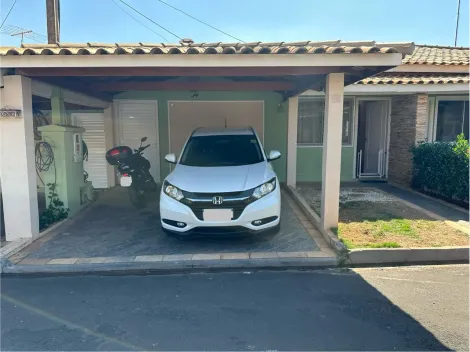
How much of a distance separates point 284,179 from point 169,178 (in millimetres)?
5405

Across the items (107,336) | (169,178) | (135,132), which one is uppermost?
(135,132)

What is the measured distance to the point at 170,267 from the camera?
4504 mm

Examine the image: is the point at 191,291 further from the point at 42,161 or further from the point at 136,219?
the point at 42,161

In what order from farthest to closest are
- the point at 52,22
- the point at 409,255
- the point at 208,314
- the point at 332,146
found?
1. the point at 52,22
2. the point at 332,146
3. the point at 409,255
4. the point at 208,314

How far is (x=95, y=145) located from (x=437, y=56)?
37.9ft

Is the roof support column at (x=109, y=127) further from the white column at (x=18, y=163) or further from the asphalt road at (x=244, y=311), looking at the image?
the asphalt road at (x=244, y=311)

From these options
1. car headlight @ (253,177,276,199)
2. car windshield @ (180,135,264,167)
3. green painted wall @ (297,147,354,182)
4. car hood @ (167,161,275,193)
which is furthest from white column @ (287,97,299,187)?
car headlight @ (253,177,276,199)

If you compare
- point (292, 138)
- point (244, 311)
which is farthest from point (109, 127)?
point (244, 311)

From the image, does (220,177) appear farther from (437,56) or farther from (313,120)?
(437,56)

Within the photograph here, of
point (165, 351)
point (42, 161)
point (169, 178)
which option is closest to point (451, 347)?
point (165, 351)

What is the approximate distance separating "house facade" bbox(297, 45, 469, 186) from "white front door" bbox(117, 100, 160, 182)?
4.31 m

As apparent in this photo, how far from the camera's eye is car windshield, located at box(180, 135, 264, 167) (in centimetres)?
577

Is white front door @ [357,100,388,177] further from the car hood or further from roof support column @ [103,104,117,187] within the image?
roof support column @ [103,104,117,187]

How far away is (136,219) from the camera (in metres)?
6.60
